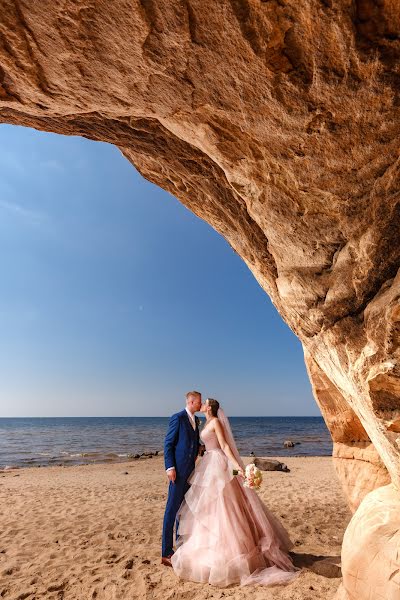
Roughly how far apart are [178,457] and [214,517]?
0.86 m

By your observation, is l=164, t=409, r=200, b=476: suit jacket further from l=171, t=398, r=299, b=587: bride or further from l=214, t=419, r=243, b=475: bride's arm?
l=214, t=419, r=243, b=475: bride's arm

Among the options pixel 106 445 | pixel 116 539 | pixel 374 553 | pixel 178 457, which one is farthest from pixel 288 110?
pixel 106 445

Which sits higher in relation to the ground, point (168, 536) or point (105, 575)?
point (168, 536)

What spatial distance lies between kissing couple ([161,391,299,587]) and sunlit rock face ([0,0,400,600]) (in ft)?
5.85

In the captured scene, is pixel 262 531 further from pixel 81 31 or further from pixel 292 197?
pixel 81 31

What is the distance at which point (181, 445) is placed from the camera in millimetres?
4938

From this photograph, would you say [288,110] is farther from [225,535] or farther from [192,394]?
[225,535]

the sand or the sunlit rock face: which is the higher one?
the sunlit rock face

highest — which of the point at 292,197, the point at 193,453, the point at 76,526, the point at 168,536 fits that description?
the point at 292,197

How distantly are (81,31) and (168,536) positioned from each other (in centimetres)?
525

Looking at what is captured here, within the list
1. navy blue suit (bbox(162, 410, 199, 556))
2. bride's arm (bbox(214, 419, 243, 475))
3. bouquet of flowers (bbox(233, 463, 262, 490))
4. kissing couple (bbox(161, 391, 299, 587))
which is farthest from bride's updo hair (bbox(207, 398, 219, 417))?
bouquet of flowers (bbox(233, 463, 262, 490))

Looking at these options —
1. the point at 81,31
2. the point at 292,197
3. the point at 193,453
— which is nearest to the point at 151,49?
the point at 81,31

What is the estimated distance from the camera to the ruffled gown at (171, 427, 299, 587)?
157 inches

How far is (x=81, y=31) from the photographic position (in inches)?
88.7
